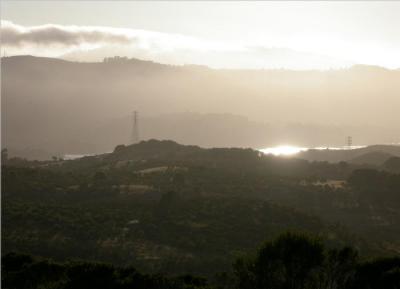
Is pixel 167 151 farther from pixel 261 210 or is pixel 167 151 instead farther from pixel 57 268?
pixel 57 268

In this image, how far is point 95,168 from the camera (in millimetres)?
139750

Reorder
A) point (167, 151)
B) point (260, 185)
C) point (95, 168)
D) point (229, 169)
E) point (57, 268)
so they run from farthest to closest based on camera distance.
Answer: point (167, 151)
point (95, 168)
point (229, 169)
point (260, 185)
point (57, 268)

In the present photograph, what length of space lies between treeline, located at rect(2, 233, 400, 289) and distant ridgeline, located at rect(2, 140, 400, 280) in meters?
0.19

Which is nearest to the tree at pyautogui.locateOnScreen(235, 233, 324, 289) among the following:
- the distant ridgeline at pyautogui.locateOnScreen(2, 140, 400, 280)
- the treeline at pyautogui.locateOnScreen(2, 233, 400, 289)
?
the treeline at pyautogui.locateOnScreen(2, 233, 400, 289)

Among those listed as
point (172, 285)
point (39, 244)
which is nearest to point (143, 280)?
point (172, 285)

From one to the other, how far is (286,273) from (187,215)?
153ft

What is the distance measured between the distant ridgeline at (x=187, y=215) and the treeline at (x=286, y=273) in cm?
19

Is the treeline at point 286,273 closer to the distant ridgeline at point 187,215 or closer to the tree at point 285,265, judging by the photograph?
the tree at point 285,265

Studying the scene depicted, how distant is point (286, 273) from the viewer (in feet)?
108

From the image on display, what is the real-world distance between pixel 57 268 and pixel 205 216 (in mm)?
39746

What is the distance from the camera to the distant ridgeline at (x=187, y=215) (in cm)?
5753

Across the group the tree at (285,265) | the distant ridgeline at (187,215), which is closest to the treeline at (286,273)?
the tree at (285,265)

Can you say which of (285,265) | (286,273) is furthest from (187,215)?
(286,273)

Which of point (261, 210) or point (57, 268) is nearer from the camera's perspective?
point (57, 268)
